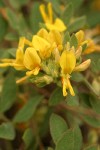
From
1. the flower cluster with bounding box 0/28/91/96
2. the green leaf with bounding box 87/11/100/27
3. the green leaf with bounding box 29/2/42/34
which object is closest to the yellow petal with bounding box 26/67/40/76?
the flower cluster with bounding box 0/28/91/96

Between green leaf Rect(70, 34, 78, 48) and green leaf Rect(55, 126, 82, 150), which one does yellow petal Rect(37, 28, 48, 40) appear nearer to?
green leaf Rect(70, 34, 78, 48)

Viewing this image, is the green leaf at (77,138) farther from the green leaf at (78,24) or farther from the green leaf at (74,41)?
the green leaf at (78,24)

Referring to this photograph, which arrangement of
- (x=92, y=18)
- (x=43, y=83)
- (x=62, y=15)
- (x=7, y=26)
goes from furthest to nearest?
(x=92, y=18)
(x=7, y=26)
(x=62, y=15)
(x=43, y=83)

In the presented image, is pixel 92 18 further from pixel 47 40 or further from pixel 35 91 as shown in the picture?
pixel 47 40

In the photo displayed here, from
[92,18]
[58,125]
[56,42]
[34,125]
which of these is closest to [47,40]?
[56,42]

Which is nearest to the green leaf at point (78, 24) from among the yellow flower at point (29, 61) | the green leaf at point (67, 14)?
the green leaf at point (67, 14)

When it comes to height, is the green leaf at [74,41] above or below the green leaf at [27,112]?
above

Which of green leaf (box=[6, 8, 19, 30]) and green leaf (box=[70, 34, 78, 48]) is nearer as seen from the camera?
green leaf (box=[70, 34, 78, 48])
